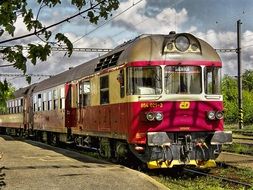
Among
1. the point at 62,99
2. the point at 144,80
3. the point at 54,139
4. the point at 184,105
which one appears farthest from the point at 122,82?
the point at 54,139

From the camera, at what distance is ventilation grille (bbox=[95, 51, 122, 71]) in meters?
13.7

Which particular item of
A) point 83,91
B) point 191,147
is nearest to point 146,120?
point 191,147

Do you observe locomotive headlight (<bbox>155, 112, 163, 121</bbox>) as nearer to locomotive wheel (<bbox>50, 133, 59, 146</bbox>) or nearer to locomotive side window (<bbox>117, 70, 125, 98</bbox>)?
locomotive side window (<bbox>117, 70, 125, 98</bbox>)

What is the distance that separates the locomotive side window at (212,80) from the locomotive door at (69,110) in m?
6.85

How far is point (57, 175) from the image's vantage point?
1114cm

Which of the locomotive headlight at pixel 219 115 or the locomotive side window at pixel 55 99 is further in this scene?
the locomotive side window at pixel 55 99

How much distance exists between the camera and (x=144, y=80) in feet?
40.6

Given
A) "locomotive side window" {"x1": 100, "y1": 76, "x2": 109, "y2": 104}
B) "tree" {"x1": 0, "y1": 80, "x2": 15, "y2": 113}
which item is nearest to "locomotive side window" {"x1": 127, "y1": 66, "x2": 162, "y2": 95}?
"locomotive side window" {"x1": 100, "y1": 76, "x2": 109, "y2": 104}

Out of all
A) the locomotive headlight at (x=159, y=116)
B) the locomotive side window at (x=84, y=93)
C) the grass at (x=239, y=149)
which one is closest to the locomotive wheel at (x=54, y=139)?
the locomotive side window at (x=84, y=93)

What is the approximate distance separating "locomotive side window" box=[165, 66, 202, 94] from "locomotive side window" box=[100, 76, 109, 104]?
89.0 inches

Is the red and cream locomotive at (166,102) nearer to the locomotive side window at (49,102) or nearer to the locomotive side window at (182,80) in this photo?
the locomotive side window at (182,80)

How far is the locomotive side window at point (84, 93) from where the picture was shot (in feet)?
53.0

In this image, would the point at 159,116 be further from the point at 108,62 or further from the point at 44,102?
the point at 44,102

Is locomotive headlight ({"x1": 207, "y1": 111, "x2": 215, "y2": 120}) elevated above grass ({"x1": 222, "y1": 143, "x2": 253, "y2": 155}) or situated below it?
above
